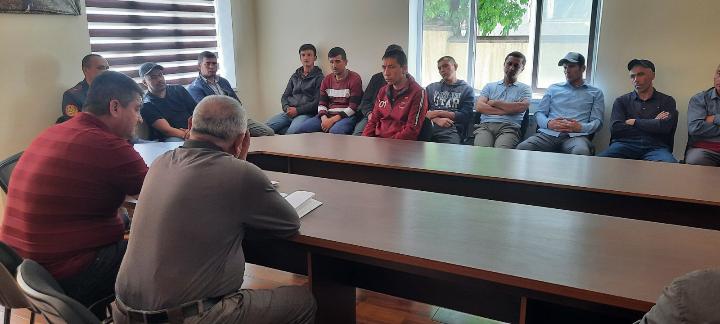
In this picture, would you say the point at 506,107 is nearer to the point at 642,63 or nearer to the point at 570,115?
the point at 570,115

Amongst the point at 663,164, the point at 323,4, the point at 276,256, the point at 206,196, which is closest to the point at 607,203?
the point at 663,164

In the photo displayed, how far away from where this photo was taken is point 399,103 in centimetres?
387

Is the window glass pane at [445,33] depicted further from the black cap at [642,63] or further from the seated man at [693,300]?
the seated man at [693,300]

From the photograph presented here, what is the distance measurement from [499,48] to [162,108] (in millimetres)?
3162

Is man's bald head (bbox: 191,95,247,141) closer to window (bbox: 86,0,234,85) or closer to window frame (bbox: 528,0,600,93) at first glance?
window (bbox: 86,0,234,85)

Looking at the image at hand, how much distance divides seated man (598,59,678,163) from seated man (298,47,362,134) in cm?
236

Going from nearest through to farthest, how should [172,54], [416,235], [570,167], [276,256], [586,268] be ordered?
[586,268]
[416,235]
[276,256]
[570,167]
[172,54]

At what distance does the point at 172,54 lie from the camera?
506 centimetres

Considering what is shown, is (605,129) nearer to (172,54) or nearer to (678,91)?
(678,91)

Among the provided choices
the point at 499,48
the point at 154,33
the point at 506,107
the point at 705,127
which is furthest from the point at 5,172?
the point at 705,127

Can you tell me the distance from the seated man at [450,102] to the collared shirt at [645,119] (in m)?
1.23

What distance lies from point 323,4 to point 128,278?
4506 mm

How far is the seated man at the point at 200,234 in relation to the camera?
143 centimetres

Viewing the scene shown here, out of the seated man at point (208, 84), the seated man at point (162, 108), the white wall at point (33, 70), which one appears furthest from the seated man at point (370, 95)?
the white wall at point (33, 70)
